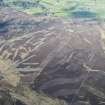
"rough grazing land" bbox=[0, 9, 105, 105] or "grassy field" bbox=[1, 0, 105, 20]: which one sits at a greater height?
"grassy field" bbox=[1, 0, 105, 20]

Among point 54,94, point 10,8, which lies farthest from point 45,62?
point 10,8

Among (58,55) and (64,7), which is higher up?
(64,7)

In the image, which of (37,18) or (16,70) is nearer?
(16,70)

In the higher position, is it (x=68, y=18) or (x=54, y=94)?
(x=68, y=18)

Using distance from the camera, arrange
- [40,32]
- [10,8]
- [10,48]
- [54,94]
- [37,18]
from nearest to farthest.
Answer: [54,94], [10,48], [40,32], [37,18], [10,8]

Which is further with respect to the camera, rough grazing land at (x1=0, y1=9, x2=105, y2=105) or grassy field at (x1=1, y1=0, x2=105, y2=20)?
grassy field at (x1=1, y1=0, x2=105, y2=20)

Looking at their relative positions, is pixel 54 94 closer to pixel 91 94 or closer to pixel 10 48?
pixel 91 94
